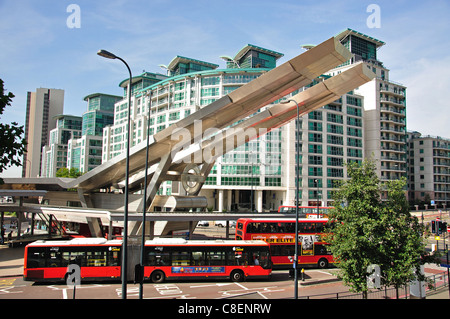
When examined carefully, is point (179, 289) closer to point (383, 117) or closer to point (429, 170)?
point (383, 117)

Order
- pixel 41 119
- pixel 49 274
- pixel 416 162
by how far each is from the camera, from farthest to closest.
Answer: pixel 41 119, pixel 416 162, pixel 49 274

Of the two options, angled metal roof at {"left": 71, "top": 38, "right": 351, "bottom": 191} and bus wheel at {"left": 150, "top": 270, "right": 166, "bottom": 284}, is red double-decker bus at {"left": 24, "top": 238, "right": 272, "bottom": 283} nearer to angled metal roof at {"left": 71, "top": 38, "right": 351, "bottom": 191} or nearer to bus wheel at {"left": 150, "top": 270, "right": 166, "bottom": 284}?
bus wheel at {"left": 150, "top": 270, "right": 166, "bottom": 284}

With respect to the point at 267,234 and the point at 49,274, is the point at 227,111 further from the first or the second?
the point at 49,274

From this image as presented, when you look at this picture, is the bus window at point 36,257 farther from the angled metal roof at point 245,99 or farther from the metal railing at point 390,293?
the metal railing at point 390,293

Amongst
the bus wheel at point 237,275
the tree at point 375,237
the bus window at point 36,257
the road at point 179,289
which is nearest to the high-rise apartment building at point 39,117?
the bus window at point 36,257

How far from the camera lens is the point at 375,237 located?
47.2 feet

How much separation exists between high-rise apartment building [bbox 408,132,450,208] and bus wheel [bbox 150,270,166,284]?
88587mm

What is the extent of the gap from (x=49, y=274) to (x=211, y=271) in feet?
31.7

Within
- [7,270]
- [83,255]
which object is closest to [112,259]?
[83,255]

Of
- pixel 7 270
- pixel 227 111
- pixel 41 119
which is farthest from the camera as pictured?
pixel 41 119

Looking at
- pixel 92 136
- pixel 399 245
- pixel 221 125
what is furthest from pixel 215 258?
pixel 92 136

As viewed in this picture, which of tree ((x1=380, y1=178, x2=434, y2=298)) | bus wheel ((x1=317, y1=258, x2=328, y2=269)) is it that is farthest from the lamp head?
bus wheel ((x1=317, y1=258, x2=328, y2=269))

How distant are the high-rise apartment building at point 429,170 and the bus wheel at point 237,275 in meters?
85.2
